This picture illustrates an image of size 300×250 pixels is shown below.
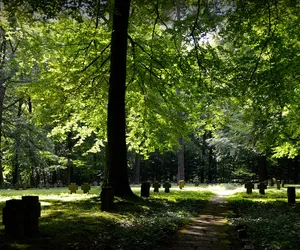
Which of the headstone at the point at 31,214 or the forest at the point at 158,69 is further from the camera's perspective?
the forest at the point at 158,69

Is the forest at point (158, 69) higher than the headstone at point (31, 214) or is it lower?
higher

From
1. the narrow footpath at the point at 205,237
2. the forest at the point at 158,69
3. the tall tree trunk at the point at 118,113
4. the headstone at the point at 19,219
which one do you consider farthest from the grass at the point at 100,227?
the forest at the point at 158,69

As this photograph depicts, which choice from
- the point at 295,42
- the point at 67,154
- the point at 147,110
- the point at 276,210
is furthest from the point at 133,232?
the point at 67,154

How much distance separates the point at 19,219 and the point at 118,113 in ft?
24.1

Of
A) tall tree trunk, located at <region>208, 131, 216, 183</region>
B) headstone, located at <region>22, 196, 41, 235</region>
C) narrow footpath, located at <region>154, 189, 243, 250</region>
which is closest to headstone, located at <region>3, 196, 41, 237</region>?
headstone, located at <region>22, 196, 41, 235</region>

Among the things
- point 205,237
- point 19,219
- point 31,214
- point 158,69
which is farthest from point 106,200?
point 158,69

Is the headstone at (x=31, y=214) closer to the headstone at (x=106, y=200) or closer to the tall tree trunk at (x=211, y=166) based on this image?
the headstone at (x=106, y=200)

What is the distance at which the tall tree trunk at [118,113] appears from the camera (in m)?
13.5

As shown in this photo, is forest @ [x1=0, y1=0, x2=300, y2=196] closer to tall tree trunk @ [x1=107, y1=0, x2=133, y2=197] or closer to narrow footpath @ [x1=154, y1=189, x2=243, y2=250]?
tall tree trunk @ [x1=107, y1=0, x2=133, y2=197]

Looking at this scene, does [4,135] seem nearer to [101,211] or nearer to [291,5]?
[101,211]

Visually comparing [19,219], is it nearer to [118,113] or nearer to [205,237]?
[205,237]

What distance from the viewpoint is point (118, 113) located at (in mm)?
13758

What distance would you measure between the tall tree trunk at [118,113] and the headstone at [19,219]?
250 inches

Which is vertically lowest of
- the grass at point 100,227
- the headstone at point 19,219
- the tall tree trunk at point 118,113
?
the grass at point 100,227
